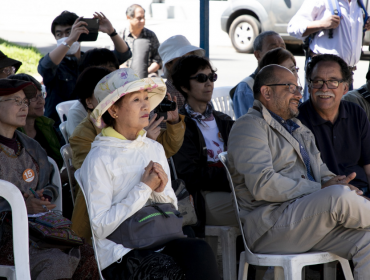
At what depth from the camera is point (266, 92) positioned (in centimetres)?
294

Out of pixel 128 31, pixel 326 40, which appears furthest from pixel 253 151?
pixel 128 31

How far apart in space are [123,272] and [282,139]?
1.23 meters

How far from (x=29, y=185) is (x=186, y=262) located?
39.1 inches

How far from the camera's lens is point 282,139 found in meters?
2.78

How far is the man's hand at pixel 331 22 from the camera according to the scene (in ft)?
16.2

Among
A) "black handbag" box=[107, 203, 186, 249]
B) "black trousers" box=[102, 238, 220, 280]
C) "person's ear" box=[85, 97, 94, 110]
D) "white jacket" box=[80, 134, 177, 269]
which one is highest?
"person's ear" box=[85, 97, 94, 110]

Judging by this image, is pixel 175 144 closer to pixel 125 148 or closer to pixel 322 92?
pixel 125 148

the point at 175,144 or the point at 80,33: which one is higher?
the point at 80,33

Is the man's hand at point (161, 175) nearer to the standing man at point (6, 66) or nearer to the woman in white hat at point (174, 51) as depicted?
the standing man at point (6, 66)

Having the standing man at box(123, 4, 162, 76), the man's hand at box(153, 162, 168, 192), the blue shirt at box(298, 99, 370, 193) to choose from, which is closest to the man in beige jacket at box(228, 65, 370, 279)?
the blue shirt at box(298, 99, 370, 193)

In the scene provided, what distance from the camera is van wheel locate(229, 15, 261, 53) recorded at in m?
12.3

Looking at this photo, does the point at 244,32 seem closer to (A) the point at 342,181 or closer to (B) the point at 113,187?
(A) the point at 342,181

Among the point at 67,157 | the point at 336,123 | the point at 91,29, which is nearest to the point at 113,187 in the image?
the point at 67,157

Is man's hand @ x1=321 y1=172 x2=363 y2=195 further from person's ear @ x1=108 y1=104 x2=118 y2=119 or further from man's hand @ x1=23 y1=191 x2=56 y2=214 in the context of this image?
man's hand @ x1=23 y1=191 x2=56 y2=214
